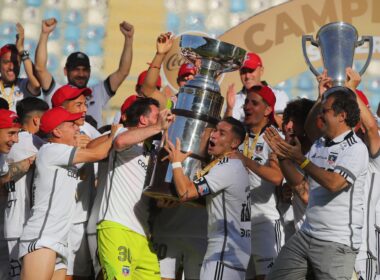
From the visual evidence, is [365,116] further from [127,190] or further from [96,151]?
[96,151]

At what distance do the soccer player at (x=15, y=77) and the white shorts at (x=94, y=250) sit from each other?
2.05 m

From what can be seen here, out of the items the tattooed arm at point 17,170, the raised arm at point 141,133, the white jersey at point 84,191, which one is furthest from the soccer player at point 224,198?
the tattooed arm at point 17,170

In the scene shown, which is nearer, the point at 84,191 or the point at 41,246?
the point at 41,246

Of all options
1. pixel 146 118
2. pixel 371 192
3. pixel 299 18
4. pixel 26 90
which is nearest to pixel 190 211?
pixel 146 118

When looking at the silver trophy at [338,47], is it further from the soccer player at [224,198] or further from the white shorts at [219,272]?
the white shorts at [219,272]

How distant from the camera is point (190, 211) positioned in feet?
26.2

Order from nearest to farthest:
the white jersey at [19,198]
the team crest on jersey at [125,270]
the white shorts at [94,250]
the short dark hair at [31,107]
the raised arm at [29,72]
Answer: the team crest on jersey at [125,270]
the white shorts at [94,250]
the white jersey at [19,198]
the short dark hair at [31,107]
the raised arm at [29,72]

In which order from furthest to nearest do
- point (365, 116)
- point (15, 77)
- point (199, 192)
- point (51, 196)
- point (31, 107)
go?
point (15, 77), point (31, 107), point (51, 196), point (365, 116), point (199, 192)

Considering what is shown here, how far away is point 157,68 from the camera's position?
8.44 metres

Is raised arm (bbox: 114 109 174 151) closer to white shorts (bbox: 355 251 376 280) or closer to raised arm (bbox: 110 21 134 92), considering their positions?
white shorts (bbox: 355 251 376 280)


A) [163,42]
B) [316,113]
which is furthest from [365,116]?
[163,42]

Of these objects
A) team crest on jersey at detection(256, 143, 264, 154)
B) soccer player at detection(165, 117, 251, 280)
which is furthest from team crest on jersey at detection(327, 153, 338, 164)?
team crest on jersey at detection(256, 143, 264, 154)

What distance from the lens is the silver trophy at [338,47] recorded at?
745 cm

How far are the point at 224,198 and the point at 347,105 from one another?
1.19 meters
